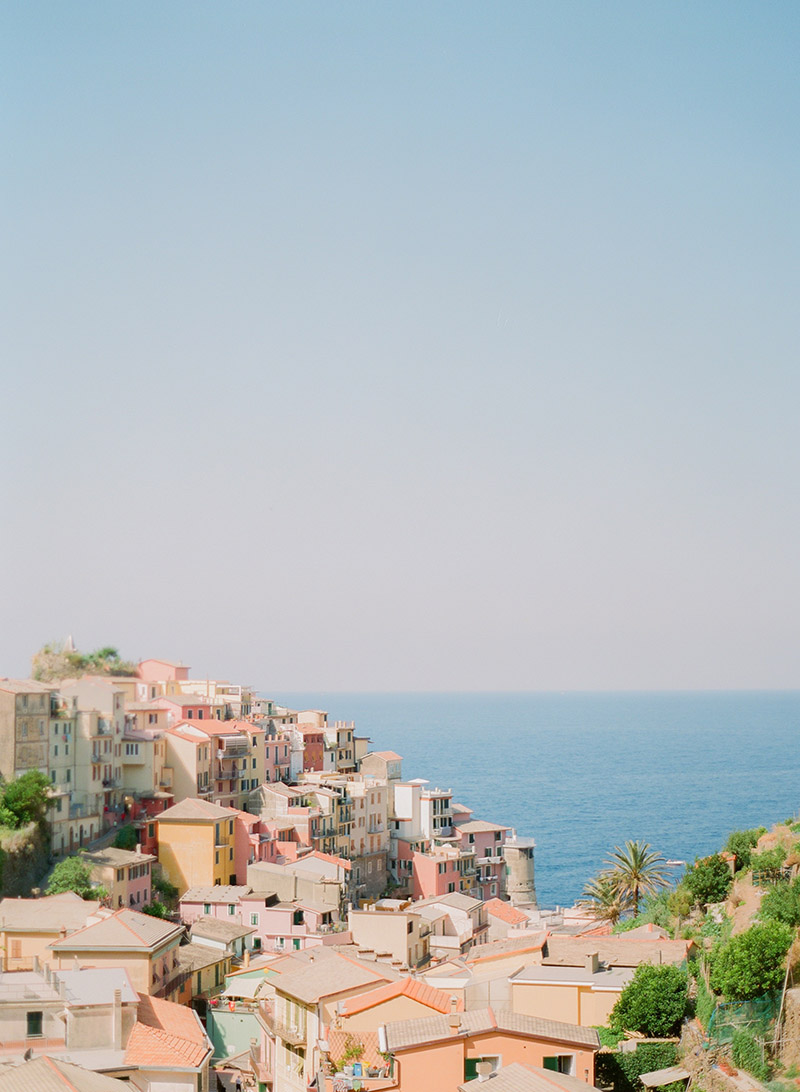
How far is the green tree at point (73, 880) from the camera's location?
44.3 meters

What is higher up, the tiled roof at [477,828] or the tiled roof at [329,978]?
the tiled roof at [329,978]

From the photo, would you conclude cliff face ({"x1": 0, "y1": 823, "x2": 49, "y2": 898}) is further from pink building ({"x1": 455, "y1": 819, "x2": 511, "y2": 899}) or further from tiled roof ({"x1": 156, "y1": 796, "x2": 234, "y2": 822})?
pink building ({"x1": 455, "y1": 819, "x2": 511, "y2": 899})

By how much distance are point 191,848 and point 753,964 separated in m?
32.7

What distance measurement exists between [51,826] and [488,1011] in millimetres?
28554

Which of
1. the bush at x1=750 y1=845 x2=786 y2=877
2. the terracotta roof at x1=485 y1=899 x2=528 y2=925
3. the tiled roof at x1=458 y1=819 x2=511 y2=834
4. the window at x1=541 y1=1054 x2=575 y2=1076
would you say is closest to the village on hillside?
the window at x1=541 y1=1054 x2=575 y2=1076

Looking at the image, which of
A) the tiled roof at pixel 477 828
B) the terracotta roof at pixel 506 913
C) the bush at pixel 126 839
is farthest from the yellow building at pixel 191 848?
the tiled roof at pixel 477 828

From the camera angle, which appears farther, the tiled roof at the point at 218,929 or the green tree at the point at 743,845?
the tiled roof at the point at 218,929

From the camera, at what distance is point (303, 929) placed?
1825 inches

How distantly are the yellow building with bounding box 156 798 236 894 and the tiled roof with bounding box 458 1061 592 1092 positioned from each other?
31169mm

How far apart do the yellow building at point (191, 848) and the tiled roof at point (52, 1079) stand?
26777mm

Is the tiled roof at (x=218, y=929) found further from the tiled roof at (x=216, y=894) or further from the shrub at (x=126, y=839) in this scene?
the shrub at (x=126, y=839)

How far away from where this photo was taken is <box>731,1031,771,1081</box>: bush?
21.8m

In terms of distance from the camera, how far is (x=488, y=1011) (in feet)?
80.7

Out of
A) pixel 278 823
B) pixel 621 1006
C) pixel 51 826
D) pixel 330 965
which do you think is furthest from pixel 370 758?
pixel 621 1006
